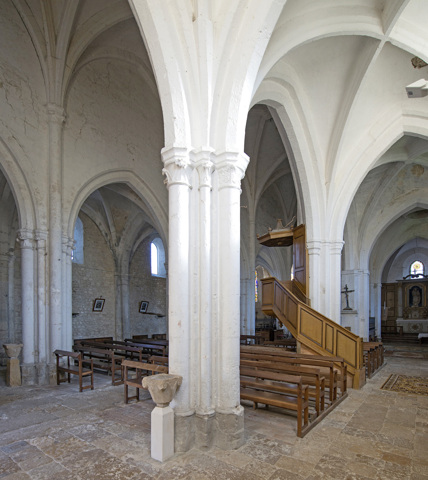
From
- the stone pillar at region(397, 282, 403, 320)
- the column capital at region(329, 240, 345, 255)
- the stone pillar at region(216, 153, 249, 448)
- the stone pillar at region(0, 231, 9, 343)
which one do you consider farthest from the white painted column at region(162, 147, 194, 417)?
the stone pillar at region(397, 282, 403, 320)

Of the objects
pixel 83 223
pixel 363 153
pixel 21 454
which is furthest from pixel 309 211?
pixel 83 223

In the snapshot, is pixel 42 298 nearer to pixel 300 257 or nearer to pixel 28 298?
pixel 28 298

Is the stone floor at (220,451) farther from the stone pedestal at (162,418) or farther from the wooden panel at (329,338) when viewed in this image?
the wooden panel at (329,338)

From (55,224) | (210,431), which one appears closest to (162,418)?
(210,431)

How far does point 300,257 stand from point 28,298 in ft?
25.8

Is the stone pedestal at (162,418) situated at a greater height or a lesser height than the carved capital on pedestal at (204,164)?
lesser

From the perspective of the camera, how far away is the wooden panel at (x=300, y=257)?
35.8 ft

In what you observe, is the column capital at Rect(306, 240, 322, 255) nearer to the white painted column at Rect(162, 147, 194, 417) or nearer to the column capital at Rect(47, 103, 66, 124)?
the white painted column at Rect(162, 147, 194, 417)

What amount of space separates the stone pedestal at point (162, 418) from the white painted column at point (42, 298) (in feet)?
19.2

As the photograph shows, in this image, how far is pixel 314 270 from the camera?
10148 mm

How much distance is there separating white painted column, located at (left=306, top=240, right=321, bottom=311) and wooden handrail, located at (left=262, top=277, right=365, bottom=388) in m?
1.10

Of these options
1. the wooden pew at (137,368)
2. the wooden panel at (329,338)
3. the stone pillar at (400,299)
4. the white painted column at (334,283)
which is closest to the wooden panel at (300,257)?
the white painted column at (334,283)

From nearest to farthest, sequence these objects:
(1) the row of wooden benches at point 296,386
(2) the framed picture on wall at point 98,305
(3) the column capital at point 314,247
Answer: (1) the row of wooden benches at point 296,386 < (3) the column capital at point 314,247 < (2) the framed picture on wall at point 98,305

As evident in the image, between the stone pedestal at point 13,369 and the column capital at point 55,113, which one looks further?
the column capital at point 55,113
